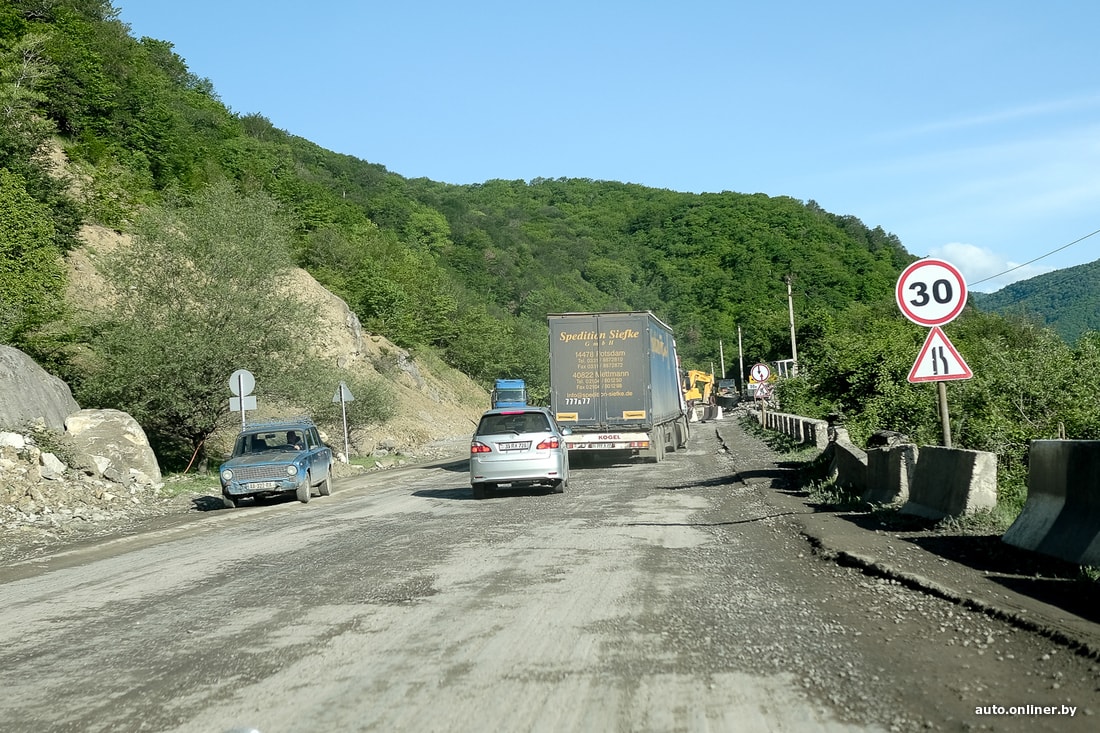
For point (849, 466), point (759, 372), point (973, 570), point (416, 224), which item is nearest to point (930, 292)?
point (973, 570)

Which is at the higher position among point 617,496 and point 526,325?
point 526,325

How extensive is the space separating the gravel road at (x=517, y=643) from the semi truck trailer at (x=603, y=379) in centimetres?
1362

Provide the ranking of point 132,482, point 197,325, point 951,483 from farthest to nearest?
point 197,325 < point 132,482 < point 951,483

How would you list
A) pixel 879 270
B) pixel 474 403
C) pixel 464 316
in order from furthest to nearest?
1. pixel 879 270
2. pixel 464 316
3. pixel 474 403

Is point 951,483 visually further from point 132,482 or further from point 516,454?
point 132,482

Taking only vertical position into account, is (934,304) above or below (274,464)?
above

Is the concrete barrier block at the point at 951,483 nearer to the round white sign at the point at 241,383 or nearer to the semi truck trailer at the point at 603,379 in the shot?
the semi truck trailer at the point at 603,379

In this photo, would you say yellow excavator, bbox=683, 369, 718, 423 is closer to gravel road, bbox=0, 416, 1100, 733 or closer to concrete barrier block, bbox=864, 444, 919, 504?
concrete barrier block, bbox=864, 444, 919, 504

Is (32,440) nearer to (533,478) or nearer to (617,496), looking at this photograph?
(533,478)

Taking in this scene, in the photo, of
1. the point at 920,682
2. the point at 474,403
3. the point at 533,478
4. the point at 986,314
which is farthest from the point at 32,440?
the point at 986,314

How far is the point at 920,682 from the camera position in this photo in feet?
17.3

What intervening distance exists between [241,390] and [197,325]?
15.7 feet

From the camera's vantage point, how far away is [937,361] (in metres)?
11.7

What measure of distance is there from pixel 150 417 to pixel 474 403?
47130mm
